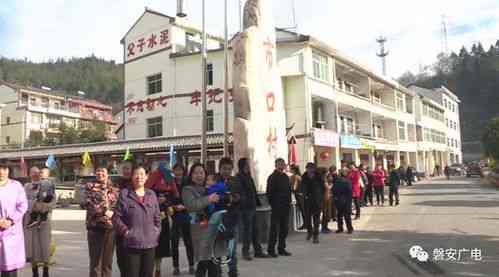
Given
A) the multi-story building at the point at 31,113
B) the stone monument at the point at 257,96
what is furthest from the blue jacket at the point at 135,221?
the multi-story building at the point at 31,113

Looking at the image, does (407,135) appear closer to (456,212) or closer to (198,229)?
(456,212)

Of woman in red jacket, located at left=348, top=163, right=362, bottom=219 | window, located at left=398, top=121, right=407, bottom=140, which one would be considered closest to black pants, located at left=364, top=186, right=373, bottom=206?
woman in red jacket, located at left=348, top=163, right=362, bottom=219

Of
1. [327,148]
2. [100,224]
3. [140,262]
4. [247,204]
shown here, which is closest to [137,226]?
[140,262]

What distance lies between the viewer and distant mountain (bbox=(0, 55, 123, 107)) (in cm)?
8281

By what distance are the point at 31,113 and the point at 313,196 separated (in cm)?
5511

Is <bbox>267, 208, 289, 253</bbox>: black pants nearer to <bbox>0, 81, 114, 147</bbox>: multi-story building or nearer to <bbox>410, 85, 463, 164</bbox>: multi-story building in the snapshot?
<bbox>0, 81, 114, 147</bbox>: multi-story building

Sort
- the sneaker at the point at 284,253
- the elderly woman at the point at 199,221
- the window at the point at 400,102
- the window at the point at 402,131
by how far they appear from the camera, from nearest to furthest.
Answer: the elderly woman at the point at 199,221 → the sneaker at the point at 284,253 → the window at the point at 400,102 → the window at the point at 402,131

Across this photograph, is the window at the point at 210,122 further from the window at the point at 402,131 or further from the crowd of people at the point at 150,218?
the window at the point at 402,131

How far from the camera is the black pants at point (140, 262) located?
445 centimetres

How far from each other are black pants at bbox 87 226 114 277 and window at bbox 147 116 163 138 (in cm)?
2360

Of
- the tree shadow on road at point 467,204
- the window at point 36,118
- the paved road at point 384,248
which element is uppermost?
the window at point 36,118

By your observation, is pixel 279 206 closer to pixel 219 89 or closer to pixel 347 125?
pixel 219 89

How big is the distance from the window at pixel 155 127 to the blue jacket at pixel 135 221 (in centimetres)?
2446

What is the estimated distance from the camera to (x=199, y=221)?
574 centimetres
